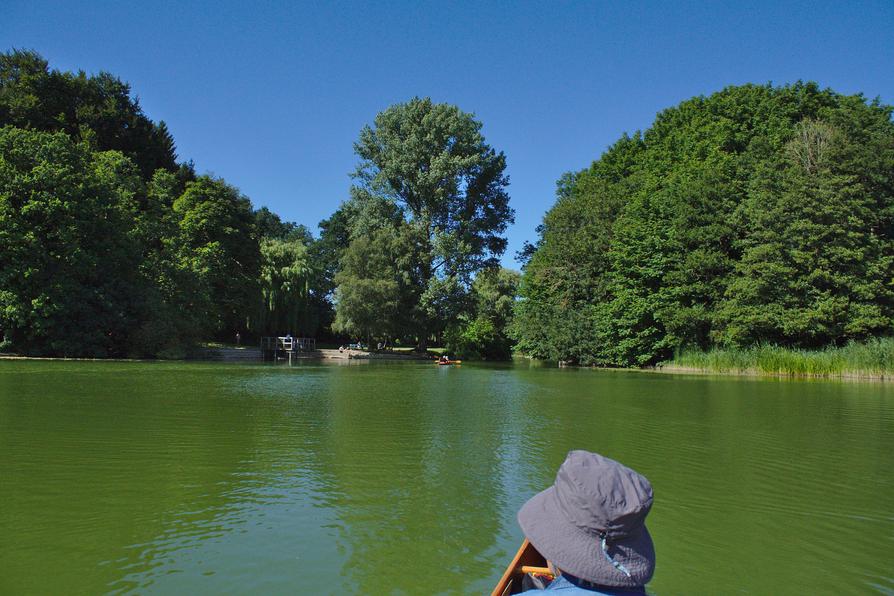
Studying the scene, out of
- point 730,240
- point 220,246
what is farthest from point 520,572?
point 220,246

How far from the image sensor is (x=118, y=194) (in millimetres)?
34594

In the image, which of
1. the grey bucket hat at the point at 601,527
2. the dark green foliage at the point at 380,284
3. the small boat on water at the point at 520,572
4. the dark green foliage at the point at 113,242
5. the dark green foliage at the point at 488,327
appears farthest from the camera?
the dark green foliage at the point at 488,327

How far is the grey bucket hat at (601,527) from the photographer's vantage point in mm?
2172

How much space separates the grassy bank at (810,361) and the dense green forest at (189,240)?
19.4 m

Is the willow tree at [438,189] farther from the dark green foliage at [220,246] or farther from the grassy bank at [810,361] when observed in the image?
the grassy bank at [810,361]

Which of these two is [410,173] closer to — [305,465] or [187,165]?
[187,165]

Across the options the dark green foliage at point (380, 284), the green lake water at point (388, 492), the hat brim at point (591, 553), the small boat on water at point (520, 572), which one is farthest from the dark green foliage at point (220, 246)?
the hat brim at point (591, 553)

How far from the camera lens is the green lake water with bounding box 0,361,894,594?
182 inches

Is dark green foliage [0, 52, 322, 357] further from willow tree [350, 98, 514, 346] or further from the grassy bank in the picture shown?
the grassy bank

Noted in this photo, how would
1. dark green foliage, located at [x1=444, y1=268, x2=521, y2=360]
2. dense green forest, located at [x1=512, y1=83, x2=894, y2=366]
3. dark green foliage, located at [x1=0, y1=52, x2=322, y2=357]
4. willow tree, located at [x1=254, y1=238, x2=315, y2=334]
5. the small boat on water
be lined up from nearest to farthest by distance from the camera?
1. the small boat on water
2. dense green forest, located at [x1=512, y1=83, x2=894, y2=366]
3. dark green foliage, located at [x1=0, y1=52, x2=322, y2=357]
4. dark green foliage, located at [x1=444, y1=268, x2=521, y2=360]
5. willow tree, located at [x1=254, y1=238, x2=315, y2=334]

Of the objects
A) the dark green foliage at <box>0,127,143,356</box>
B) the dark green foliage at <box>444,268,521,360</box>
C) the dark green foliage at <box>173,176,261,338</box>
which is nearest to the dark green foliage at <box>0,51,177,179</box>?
the dark green foliage at <box>173,176,261,338</box>

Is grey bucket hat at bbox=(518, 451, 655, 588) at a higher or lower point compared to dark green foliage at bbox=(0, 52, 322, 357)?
lower

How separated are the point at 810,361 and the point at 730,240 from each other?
912 cm

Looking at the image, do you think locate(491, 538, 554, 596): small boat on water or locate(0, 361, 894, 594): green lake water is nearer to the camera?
locate(491, 538, 554, 596): small boat on water
